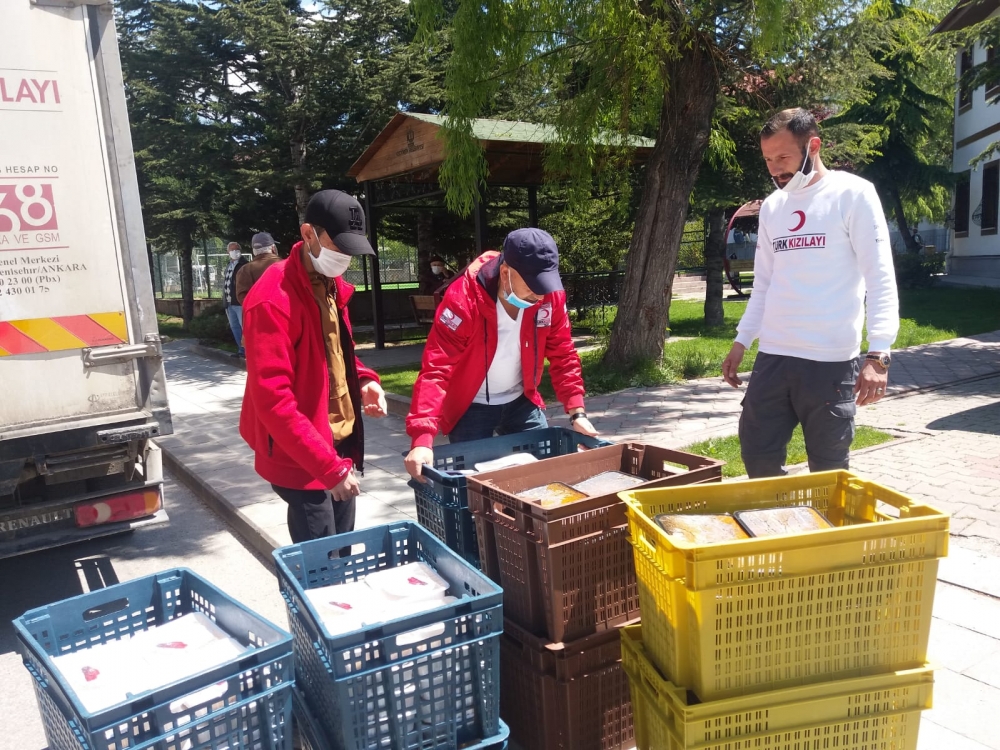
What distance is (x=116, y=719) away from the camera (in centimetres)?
183

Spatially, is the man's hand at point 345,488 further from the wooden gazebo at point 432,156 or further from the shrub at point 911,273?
the shrub at point 911,273

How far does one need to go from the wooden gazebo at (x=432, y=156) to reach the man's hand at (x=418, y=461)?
25.6 ft

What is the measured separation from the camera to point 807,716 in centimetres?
221

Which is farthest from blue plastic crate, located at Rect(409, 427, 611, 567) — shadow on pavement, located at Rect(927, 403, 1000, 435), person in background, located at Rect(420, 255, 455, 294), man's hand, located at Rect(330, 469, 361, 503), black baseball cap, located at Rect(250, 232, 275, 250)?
person in background, located at Rect(420, 255, 455, 294)

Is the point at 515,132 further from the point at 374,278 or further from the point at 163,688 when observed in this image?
the point at 163,688

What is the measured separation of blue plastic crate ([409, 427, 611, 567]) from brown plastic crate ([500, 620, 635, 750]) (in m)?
0.42

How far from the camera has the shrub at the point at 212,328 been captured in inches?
738

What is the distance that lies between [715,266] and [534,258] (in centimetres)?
1311

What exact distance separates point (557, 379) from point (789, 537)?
1.90m

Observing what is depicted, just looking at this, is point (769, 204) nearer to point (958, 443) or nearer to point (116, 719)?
point (116, 719)

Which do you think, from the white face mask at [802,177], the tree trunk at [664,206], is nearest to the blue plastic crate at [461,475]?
the white face mask at [802,177]

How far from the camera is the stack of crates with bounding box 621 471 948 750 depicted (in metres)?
2.09

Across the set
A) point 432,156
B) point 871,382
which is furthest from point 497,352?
point 432,156

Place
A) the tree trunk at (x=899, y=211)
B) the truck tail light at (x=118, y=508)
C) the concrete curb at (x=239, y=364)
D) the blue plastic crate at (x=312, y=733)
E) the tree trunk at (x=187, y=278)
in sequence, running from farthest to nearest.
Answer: the tree trunk at (x=899, y=211)
the tree trunk at (x=187, y=278)
the concrete curb at (x=239, y=364)
the truck tail light at (x=118, y=508)
the blue plastic crate at (x=312, y=733)
